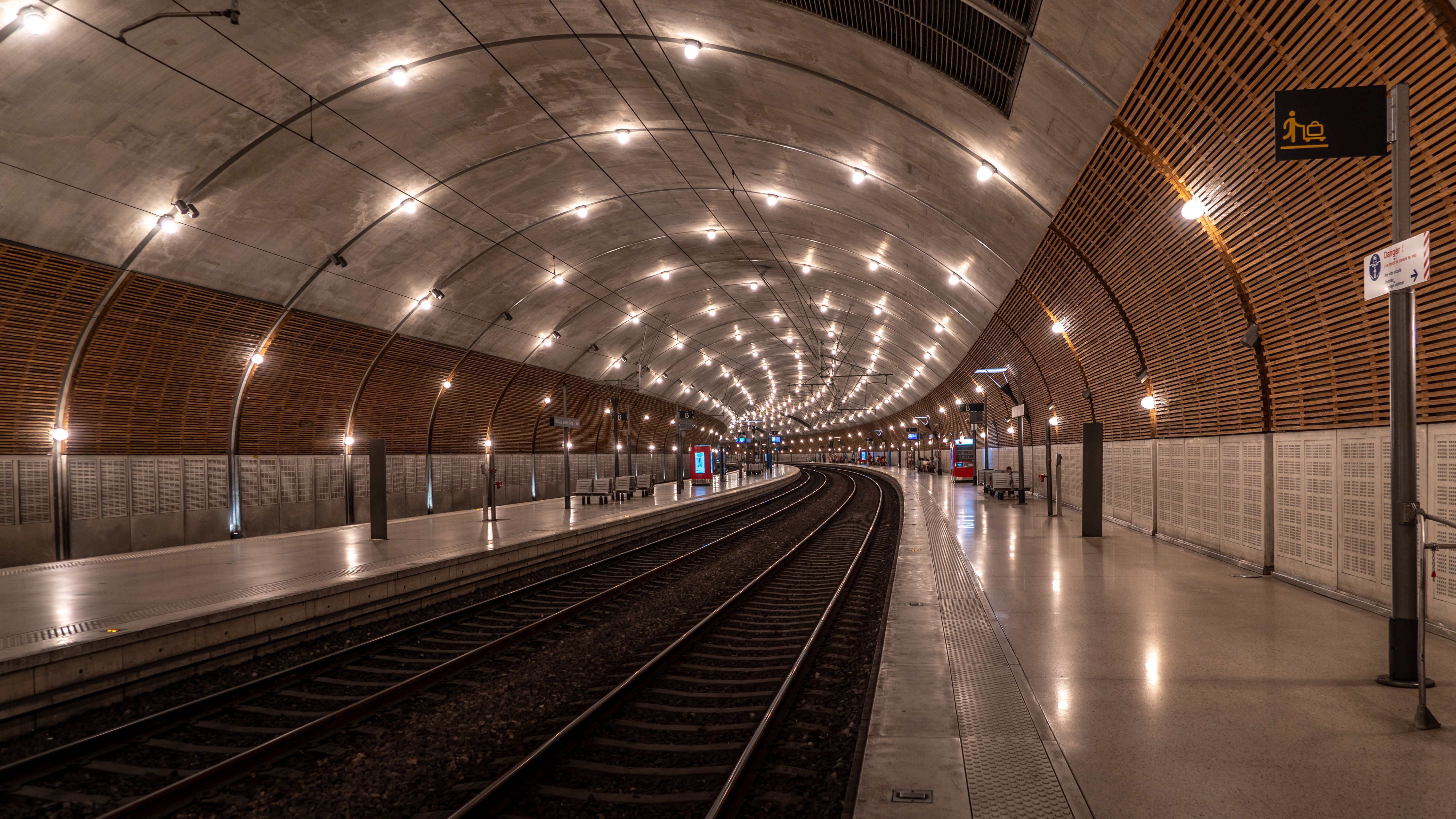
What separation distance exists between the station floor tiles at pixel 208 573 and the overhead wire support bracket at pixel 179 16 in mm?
7004

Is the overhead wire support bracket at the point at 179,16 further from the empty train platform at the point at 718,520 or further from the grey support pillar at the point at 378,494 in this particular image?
the grey support pillar at the point at 378,494

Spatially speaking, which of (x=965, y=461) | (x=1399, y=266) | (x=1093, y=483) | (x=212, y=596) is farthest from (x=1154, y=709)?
(x=965, y=461)

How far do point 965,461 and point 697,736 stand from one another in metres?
37.1

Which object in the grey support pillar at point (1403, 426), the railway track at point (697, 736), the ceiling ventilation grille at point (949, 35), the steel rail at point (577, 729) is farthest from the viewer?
the ceiling ventilation grille at point (949, 35)

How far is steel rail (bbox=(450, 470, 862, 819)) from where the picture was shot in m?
4.63

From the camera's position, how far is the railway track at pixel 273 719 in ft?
17.0

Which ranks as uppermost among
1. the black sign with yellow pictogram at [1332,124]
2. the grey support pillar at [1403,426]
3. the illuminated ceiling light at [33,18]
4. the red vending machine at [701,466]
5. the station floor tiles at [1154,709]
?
the illuminated ceiling light at [33,18]

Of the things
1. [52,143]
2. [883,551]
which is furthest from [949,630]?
[52,143]

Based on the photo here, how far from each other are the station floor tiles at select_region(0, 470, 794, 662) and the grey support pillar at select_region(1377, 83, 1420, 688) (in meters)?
10.5

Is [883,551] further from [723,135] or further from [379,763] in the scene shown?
[379,763]

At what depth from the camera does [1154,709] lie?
207 inches

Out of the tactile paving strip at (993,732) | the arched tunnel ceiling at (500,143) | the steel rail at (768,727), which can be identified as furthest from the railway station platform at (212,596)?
the tactile paving strip at (993,732)

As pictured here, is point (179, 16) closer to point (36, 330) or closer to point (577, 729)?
point (36, 330)

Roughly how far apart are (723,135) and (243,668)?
41.7 feet
